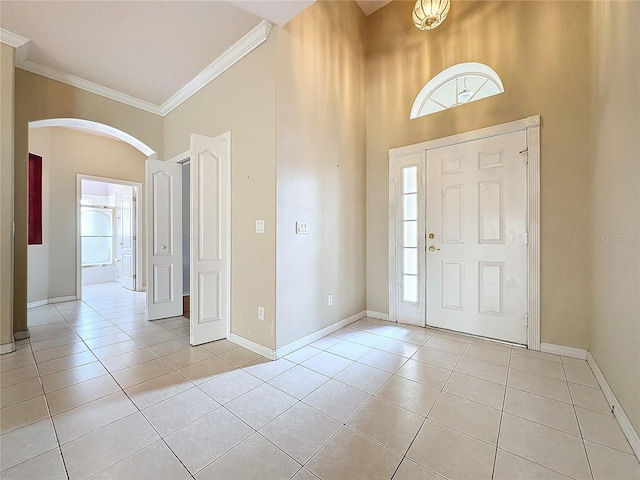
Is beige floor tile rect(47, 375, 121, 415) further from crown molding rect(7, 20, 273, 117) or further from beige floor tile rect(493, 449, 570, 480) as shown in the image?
crown molding rect(7, 20, 273, 117)

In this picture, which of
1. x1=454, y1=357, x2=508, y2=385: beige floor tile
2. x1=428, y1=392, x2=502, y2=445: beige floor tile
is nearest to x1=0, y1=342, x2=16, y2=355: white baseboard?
x1=428, y1=392, x2=502, y2=445: beige floor tile

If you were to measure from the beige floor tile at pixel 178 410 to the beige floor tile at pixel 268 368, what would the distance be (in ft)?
1.35

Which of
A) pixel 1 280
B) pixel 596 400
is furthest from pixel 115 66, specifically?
pixel 596 400

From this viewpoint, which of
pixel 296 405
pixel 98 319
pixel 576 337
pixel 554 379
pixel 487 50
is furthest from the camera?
pixel 98 319

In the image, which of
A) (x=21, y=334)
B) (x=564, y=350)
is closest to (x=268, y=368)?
(x=564, y=350)

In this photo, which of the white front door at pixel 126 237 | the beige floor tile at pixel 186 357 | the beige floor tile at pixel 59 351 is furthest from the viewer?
the white front door at pixel 126 237

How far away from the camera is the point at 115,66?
10.0 ft

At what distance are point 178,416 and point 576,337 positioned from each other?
3.23m

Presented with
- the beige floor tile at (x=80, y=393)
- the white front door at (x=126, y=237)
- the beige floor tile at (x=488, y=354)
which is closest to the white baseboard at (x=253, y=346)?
the beige floor tile at (x=80, y=393)

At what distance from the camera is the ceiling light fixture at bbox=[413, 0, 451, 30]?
2.43m

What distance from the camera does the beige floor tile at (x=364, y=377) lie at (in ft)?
6.36

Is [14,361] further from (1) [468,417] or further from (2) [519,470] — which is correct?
(2) [519,470]

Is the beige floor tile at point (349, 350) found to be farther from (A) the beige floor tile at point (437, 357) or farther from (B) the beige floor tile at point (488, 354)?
(B) the beige floor tile at point (488, 354)

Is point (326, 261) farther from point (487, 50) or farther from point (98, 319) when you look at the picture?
point (98, 319)
